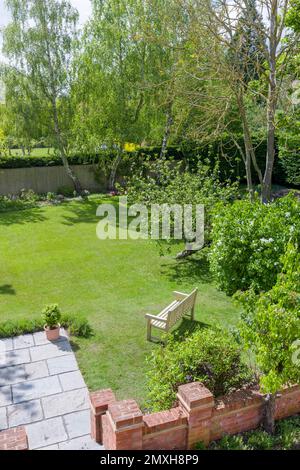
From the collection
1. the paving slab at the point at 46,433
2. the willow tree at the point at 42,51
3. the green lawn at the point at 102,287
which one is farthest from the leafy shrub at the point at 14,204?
the paving slab at the point at 46,433

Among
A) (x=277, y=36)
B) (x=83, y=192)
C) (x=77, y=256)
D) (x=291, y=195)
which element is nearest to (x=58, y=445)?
(x=291, y=195)

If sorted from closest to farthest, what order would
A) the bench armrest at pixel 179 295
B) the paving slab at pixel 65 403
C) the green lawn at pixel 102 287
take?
the paving slab at pixel 65 403, the green lawn at pixel 102 287, the bench armrest at pixel 179 295

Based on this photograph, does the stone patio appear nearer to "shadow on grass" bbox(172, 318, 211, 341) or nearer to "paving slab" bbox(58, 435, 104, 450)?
"paving slab" bbox(58, 435, 104, 450)

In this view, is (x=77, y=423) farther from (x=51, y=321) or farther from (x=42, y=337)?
(x=42, y=337)

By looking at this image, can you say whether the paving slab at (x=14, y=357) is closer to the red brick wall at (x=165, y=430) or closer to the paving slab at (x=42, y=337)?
the paving slab at (x=42, y=337)

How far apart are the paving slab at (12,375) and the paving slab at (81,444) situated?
63.0 inches

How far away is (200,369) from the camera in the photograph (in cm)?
474

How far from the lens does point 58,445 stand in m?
4.64

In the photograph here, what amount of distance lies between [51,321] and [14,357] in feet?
2.81

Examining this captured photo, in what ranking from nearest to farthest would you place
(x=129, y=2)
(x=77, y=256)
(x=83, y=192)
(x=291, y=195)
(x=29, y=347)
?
(x=29, y=347) → (x=291, y=195) → (x=77, y=256) → (x=129, y=2) → (x=83, y=192)

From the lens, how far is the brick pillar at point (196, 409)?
4.01m

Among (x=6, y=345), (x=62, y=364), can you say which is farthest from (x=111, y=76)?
(x=62, y=364)
